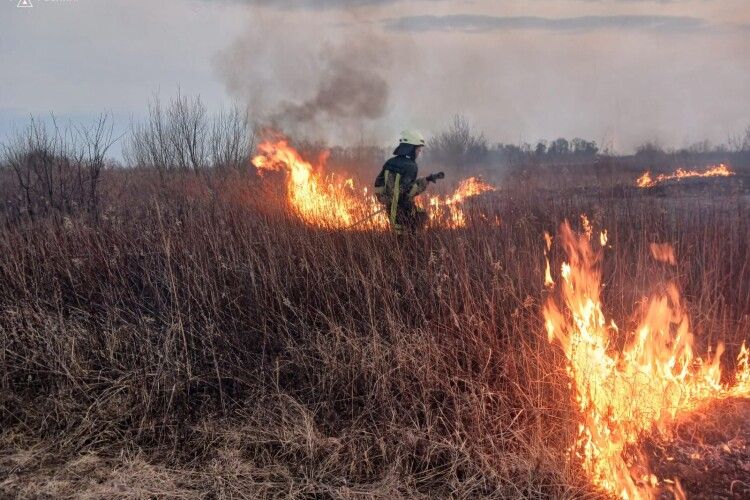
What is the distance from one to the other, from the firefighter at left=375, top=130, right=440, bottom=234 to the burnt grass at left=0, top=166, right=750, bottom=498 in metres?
0.74

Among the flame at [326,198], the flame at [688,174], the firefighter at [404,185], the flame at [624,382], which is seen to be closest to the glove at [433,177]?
the firefighter at [404,185]

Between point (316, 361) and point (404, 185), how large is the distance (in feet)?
11.2

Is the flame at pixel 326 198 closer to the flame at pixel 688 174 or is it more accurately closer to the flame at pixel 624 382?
the flame at pixel 624 382

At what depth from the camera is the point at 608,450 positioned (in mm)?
3572

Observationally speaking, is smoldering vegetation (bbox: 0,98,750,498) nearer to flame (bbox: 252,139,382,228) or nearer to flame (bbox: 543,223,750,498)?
flame (bbox: 543,223,750,498)

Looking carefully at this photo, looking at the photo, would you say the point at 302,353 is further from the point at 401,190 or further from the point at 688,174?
the point at 688,174

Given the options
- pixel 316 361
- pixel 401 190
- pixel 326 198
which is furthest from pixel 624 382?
pixel 326 198

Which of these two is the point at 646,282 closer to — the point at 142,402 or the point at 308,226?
the point at 308,226

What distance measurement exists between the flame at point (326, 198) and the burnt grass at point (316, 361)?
15.9 inches

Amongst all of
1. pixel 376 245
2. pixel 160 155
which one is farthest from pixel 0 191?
pixel 376 245

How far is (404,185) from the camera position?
7.52 metres

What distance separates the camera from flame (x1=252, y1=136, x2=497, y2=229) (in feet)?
23.2

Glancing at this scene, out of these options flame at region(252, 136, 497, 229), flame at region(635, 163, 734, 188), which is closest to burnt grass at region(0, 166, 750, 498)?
flame at region(252, 136, 497, 229)

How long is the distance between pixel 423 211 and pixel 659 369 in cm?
391
